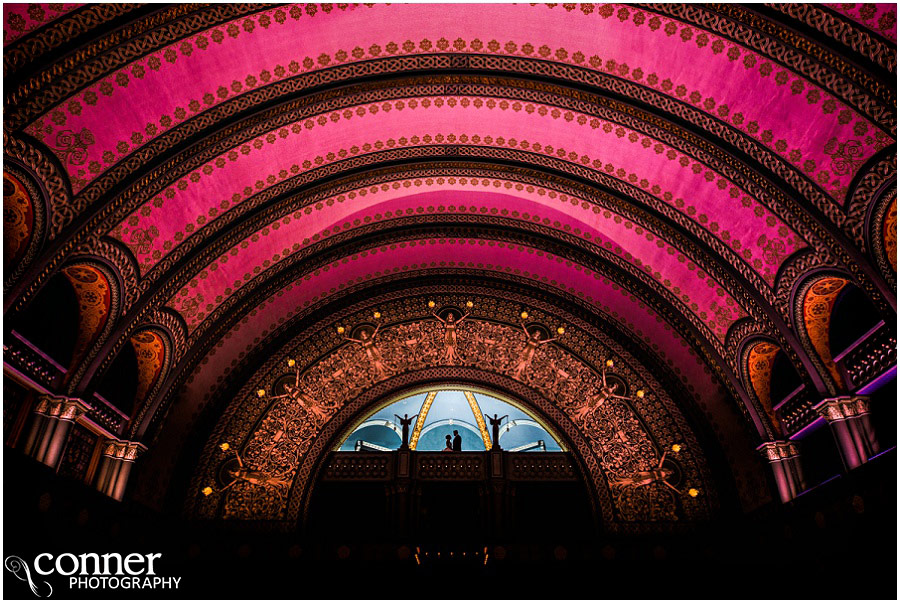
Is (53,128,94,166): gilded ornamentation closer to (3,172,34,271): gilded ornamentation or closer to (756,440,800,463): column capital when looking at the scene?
(3,172,34,271): gilded ornamentation

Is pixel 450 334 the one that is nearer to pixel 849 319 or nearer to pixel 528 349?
pixel 528 349

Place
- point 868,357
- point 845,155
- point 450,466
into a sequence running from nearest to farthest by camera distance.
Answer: point 845,155 → point 868,357 → point 450,466

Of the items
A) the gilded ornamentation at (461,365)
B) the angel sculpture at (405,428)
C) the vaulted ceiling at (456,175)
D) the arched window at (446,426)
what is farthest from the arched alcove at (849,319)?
the angel sculpture at (405,428)

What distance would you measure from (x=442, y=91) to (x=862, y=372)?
7.56 m

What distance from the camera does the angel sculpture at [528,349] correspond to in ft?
40.5

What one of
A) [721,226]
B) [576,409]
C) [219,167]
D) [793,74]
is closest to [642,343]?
[576,409]

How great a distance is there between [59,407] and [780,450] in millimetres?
11932

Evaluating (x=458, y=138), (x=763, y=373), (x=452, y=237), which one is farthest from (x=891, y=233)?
(x=452, y=237)

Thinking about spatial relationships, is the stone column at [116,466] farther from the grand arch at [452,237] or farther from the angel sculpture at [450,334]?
the angel sculpture at [450,334]

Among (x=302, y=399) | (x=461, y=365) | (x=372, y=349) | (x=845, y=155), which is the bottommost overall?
(x=302, y=399)

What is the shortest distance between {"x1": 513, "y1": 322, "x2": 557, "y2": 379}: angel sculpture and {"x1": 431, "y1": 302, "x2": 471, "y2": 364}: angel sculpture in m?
1.43

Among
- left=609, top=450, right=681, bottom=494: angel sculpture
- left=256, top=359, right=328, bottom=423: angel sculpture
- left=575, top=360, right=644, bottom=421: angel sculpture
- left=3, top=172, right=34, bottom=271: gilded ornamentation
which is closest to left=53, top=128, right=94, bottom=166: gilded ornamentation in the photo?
left=3, top=172, right=34, bottom=271: gilded ornamentation

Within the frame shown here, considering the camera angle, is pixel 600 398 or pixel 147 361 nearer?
pixel 147 361

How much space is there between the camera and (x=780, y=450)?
9570 mm
